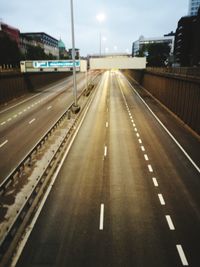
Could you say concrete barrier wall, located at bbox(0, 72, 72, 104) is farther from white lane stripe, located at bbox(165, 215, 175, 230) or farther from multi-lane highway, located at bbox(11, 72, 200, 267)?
white lane stripe, located at bbox(165, 215, 175, 230)

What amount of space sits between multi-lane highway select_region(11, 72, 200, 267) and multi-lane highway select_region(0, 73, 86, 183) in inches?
172

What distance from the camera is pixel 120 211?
12.4 m

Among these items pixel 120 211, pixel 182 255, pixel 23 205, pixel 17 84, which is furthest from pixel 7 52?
pixel 182 255

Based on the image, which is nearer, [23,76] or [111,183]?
[111,183]

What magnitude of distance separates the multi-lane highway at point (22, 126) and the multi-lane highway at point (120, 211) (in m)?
4.37

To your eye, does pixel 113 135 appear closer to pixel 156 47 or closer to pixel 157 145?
pixel 157 145

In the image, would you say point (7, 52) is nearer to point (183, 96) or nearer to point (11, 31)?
point (183, 96)

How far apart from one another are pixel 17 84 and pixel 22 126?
90.6 feet

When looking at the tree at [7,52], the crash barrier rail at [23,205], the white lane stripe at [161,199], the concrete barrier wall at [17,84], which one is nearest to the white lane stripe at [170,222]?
the white lane stripe at [161,199]

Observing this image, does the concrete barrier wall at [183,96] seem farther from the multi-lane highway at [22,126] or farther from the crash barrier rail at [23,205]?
the multi-lane highway at [22,126]

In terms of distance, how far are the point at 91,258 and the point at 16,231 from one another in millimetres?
3504

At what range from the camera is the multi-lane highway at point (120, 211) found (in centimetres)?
956

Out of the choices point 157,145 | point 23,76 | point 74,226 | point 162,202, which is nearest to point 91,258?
point 74,226

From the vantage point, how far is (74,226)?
11.2 meters
